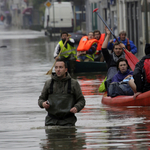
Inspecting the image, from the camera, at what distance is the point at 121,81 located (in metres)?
10.5

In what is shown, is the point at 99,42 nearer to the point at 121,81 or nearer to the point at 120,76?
the point at 120,76

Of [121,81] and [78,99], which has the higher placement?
[78,99]

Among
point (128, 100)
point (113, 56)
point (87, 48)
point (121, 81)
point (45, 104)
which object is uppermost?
point (113, 56)

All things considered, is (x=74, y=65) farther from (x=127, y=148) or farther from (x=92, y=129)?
(x=127, y=148)

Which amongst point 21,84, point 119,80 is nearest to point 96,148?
point 119,80

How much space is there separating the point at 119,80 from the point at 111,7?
2765 centimetres

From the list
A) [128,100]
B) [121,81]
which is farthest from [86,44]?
[128,100]

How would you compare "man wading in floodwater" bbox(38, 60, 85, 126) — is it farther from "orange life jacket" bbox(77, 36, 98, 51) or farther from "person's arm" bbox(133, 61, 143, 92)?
"orange life jacket" bbox(77, 36, 98, 51)

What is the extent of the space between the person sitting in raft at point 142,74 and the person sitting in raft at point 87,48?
767 centimetres

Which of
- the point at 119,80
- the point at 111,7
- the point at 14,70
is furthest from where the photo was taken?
the point at 111,7

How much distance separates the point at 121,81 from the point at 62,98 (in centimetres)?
372

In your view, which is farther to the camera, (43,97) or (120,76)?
(120,76)

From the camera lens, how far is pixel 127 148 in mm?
5945

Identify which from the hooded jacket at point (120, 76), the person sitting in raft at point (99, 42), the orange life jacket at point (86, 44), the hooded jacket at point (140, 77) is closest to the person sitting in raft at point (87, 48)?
the orange life jacket at point (86, 44)
